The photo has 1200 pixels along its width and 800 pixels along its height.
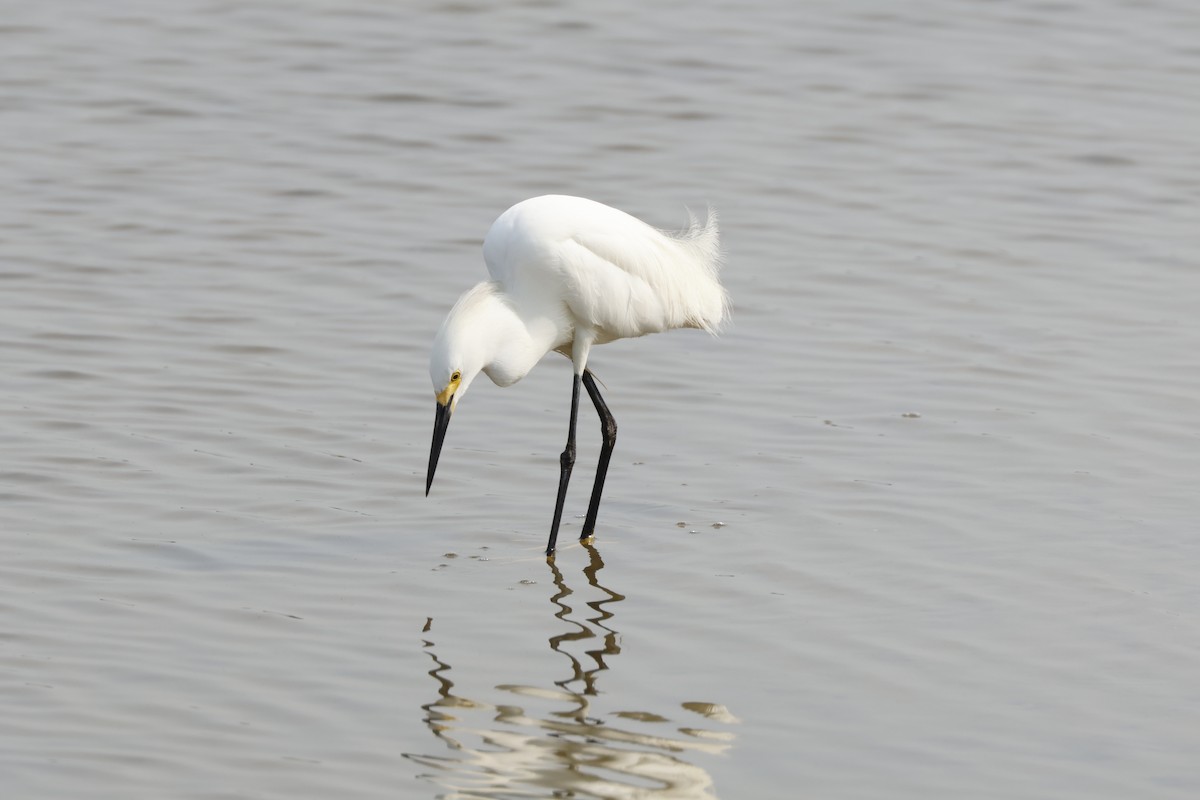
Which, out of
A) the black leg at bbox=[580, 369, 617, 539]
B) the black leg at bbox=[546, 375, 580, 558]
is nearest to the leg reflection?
the black leg at bbox=[546, 375, 580, 558]

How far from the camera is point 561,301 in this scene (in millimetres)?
6664

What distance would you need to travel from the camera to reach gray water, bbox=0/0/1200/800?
473 centimetres

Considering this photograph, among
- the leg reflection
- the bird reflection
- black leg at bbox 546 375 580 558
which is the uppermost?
black leg at bbox 546 375 580 558

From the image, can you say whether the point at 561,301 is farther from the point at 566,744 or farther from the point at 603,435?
the point at 566,744

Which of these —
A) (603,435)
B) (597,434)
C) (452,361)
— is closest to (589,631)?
(452,361)

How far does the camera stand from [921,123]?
39.3 feet

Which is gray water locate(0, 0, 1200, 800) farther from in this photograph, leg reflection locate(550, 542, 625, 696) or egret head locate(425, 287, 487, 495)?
egret head locate(425, 287, 487, 495)

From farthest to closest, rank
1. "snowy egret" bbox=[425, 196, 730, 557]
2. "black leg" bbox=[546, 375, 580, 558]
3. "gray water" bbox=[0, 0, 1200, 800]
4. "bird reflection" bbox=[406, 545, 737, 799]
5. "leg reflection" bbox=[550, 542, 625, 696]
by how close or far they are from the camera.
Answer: "black leg" bbox=[546, 375, 580, 558] < "snowy egret" bbox=[425, 196, 730, 557] < "leg reflection" bbox=[550, 542, 625, 696] < "gray water" bbox=[0, 0, 1200, 800] < "bird reflection" bbox=[406, 545, 737, 799]

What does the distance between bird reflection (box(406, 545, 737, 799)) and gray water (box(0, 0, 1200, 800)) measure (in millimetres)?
15

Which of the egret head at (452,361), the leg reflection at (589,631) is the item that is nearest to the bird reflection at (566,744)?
the leg reflection at (589,631)

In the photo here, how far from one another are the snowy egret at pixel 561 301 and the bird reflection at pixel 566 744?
48.9 inches

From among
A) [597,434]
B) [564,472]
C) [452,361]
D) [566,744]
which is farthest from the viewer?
[597,434]

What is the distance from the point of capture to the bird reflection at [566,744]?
4.41m

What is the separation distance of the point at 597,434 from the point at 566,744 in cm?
318
